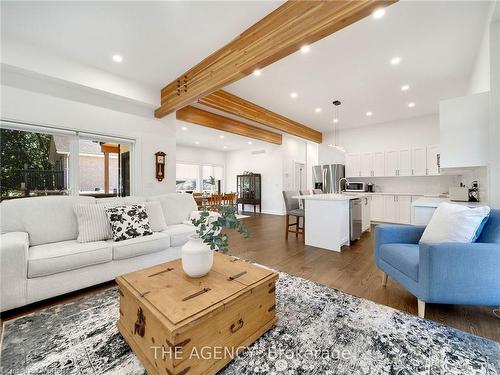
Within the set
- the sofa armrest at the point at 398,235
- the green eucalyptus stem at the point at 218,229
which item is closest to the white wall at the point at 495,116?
the sofa armrest at the point at 398,235

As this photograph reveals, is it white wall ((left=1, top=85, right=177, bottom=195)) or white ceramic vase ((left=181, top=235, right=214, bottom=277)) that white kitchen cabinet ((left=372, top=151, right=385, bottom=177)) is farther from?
white ceramic vase ((left=181, top=235, right=214, bottom=277))

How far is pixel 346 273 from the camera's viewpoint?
2.68m

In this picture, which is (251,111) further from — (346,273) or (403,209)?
(403,209)

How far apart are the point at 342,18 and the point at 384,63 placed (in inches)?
78.5

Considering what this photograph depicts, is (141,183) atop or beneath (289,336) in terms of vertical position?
atop

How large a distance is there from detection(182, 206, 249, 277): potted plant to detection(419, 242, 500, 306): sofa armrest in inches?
57.4

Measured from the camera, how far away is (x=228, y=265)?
1.77m

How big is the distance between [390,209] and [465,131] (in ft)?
12.0

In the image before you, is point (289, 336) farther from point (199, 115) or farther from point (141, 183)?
point (199, 115)

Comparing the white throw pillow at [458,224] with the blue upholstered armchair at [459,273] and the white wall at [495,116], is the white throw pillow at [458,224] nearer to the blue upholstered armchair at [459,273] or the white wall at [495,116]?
the blue upholstered armchair at [459,273]

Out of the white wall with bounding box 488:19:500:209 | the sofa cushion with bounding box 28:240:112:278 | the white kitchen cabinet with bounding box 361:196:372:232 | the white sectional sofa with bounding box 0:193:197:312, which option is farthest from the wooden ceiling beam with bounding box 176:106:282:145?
the white wall with bounding box 488:19:500:209

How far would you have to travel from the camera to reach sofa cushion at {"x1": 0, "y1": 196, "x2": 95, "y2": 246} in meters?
2.25

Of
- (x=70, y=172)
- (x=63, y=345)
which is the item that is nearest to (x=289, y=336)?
(x=63, y=345)

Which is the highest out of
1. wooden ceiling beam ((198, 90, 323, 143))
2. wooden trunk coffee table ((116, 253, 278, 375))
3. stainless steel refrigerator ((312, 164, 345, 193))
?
wooden ceiling beam ((198, 90, 323, 143))
